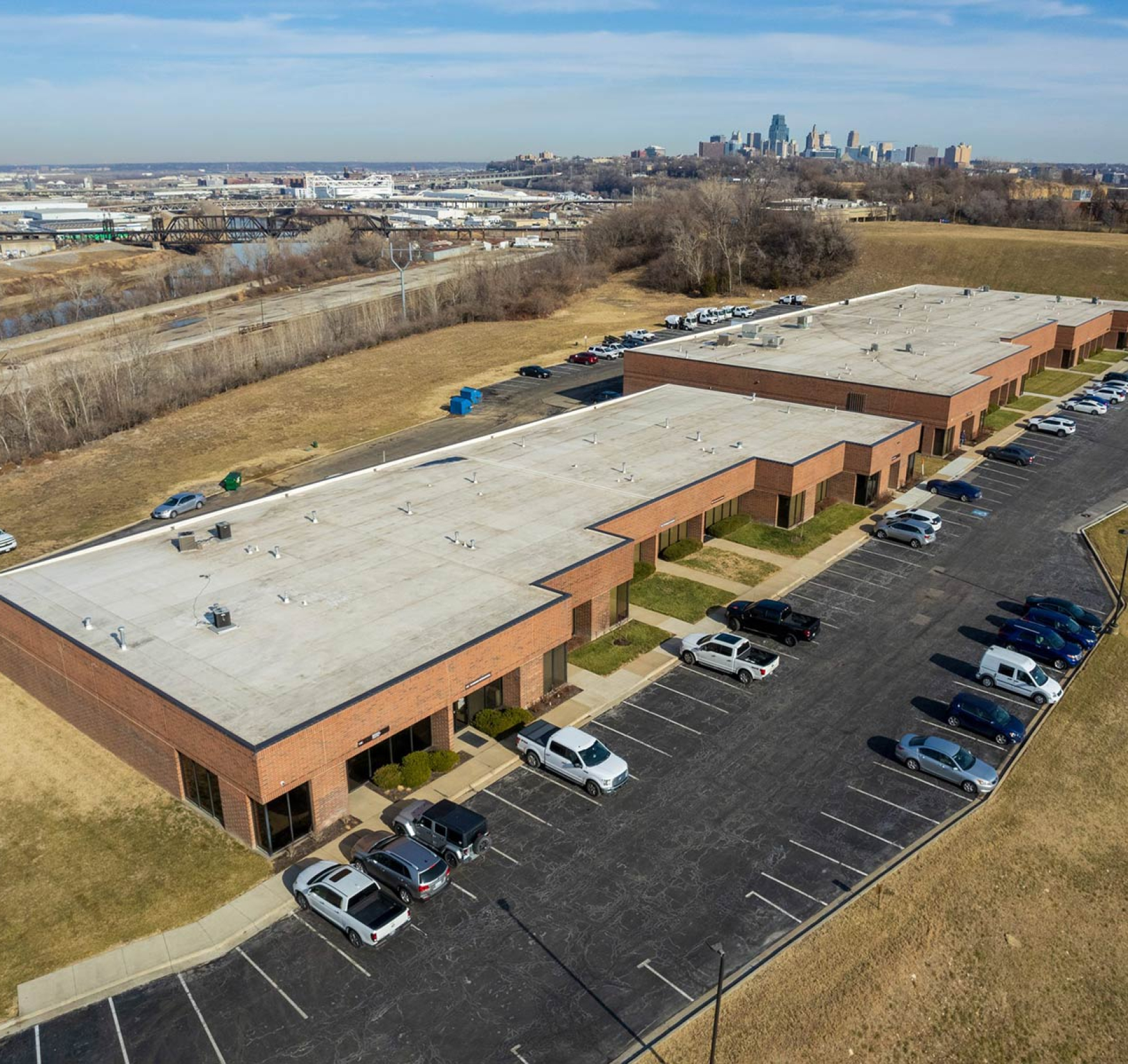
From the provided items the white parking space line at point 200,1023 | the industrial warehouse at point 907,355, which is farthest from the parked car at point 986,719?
the industrial warehouse at point 907,355

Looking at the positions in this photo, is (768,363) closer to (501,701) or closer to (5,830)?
(501,701)

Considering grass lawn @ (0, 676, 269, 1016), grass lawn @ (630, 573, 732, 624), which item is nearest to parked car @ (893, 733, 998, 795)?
grass lawn @ (630, 573, 732, 624)

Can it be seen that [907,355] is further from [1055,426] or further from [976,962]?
[976,962]

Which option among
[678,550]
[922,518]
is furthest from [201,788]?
[922,518]

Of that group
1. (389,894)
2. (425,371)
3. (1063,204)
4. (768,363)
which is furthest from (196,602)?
(1063,204)

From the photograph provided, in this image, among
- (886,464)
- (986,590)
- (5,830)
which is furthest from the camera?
(886,464)

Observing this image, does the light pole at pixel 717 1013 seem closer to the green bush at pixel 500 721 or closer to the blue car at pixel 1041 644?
the green bush at pixel 500 721
